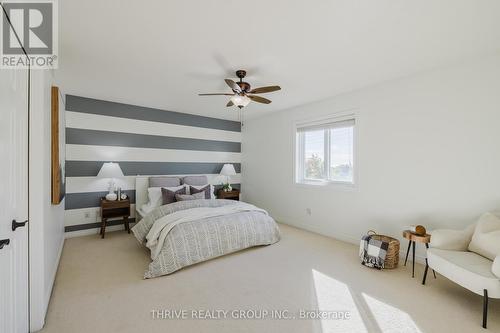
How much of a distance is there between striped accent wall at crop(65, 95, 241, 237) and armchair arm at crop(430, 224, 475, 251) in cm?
427

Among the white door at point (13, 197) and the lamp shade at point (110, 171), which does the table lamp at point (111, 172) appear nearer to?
the lamp shade at point (110, 171)

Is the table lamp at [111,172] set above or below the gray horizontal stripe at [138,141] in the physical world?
below

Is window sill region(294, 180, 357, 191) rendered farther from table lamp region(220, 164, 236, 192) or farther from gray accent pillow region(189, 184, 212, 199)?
gray accent pillow region(189, 184, 212, 199)

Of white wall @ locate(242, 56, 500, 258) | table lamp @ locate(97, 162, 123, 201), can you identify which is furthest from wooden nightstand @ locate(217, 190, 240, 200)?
table lamp @ locate(97, 162, 123, 201)

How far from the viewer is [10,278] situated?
1484 mm

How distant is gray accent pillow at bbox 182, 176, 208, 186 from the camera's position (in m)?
4.93

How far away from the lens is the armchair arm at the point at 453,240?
2422 mm

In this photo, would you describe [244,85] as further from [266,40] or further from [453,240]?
[453,240]

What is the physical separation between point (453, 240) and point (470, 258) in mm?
245

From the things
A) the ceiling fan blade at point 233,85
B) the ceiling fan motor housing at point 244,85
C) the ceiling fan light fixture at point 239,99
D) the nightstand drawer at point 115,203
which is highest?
the ceiling fan motor housing at point 244,85

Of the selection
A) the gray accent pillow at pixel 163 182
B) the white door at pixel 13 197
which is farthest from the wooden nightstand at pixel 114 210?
the white door at pixel 13 197

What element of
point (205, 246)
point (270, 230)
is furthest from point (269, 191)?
point (205, 246)

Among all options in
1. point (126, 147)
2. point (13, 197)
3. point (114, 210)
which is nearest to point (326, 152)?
point (126, 147)

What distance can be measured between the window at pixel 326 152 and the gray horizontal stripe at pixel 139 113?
210 centimetres
